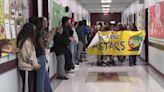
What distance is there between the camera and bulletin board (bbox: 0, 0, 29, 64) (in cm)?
503

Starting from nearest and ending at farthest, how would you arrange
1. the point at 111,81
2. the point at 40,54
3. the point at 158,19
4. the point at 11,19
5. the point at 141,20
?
the point at 11,19 → the point at 40,54 → the point at 111,81 → the point at 158,19 → the point at 141,20

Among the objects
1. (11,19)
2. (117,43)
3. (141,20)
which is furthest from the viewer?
(141,20)

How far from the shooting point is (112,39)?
42.6 feet

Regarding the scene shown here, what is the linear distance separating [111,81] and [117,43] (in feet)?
11.6

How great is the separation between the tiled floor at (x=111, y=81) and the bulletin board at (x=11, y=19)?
262 centimetres

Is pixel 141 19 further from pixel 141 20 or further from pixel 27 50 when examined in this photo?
pixel 27 50

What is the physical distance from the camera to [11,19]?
5477 millimetres

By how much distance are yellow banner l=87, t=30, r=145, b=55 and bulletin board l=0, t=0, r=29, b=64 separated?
6760 mm

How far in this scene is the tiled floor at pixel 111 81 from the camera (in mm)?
8250

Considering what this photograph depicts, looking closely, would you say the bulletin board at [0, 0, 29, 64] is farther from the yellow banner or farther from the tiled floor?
the yellow banner

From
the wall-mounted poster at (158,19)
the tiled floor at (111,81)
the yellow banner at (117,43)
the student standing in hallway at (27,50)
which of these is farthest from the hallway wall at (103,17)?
the student standing in hallway at (27,50)

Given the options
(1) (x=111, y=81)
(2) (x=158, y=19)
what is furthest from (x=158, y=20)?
(1) (x=111, y=81)

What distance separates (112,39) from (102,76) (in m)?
2.76

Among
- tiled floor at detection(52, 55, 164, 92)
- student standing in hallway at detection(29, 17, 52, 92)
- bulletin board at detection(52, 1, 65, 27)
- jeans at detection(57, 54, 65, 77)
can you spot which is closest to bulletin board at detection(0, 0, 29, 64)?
student standing in hallway at detection(29, 17, 52, 92)
